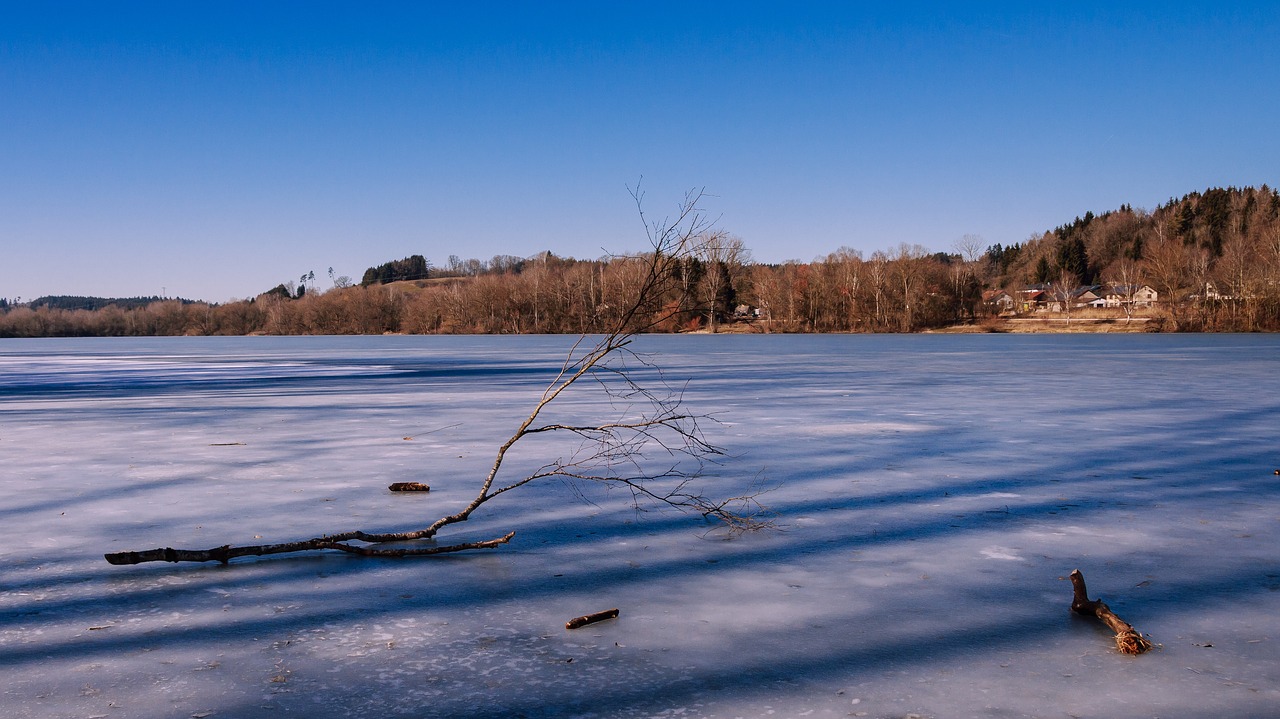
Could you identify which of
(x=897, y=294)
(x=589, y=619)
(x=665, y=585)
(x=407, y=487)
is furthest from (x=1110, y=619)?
(x=897, y=294)

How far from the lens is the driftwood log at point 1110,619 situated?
→ 3314mm

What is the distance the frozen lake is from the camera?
119 inches

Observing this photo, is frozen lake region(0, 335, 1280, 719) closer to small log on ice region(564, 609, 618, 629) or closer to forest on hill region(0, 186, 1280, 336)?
small log on ice region(564, 609, 618, 629)

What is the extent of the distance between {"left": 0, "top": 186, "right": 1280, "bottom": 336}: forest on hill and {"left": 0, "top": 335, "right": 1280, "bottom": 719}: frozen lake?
48327mm

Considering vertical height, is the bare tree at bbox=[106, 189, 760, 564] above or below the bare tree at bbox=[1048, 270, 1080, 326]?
below

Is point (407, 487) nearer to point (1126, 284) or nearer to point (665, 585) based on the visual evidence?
point (665, 585)

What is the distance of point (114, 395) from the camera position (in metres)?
15.9

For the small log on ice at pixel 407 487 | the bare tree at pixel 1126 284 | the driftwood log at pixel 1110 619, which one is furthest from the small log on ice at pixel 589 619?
the bare tree at pixel 1126 284

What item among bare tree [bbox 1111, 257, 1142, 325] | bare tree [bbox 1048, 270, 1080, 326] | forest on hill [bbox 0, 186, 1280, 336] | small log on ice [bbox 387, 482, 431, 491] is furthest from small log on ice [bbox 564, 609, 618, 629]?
bare tree [bbox 1048, 270, 1080, 326]

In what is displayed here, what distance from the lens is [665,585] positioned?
4.29 metres

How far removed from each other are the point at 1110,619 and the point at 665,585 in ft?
6.28

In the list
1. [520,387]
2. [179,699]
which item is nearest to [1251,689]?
[179,699]

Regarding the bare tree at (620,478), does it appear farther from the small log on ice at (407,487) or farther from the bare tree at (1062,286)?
the bare tree at (1062,286)

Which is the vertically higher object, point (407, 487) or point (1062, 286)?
point (1062, 286)
